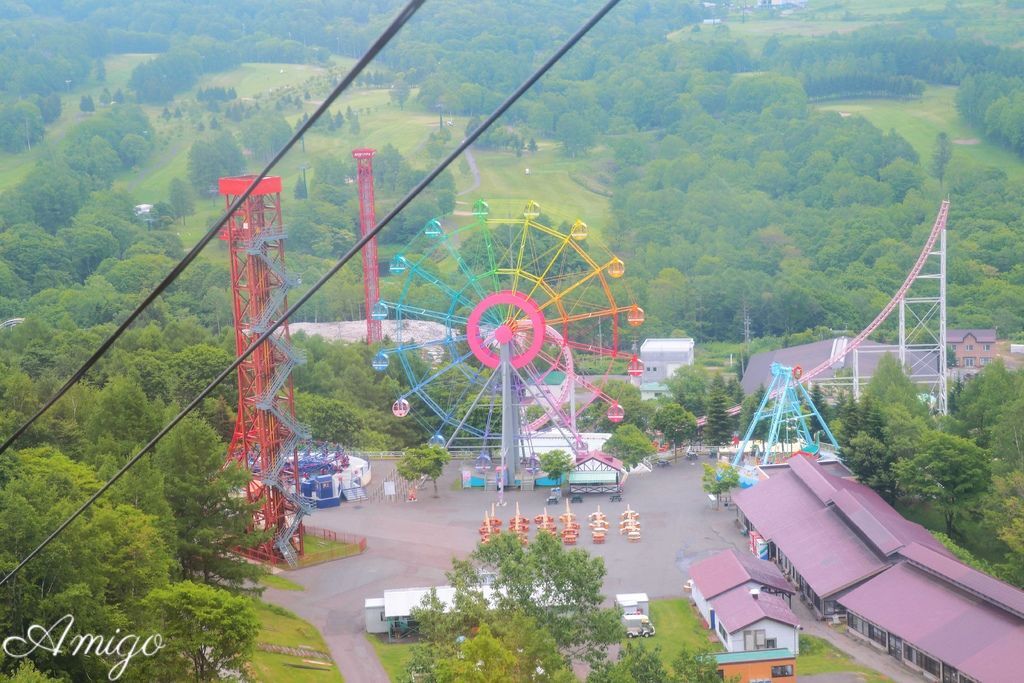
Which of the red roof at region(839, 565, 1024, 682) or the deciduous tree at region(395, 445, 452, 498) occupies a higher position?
the deciduous tree at region(395, 445, 452, 498)

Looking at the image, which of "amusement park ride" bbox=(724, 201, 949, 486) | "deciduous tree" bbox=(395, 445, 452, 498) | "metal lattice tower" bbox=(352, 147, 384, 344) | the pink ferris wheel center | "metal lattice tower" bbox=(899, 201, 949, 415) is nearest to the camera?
"deciduous tree" bbox=(395, 445, 452, 498)

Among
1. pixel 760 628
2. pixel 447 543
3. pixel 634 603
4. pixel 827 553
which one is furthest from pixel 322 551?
pixel 827 553

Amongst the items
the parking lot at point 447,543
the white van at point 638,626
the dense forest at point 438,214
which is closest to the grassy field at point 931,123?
the dense forest at point 438,214

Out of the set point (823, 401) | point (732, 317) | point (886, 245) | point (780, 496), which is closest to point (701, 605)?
point (780, 496)

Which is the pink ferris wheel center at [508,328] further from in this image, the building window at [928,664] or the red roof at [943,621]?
the building window at [928,664]

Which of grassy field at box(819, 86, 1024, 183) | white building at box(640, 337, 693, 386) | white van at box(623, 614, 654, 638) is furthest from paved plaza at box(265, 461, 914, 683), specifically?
grassy field at box(819, 86, 1024, 183)

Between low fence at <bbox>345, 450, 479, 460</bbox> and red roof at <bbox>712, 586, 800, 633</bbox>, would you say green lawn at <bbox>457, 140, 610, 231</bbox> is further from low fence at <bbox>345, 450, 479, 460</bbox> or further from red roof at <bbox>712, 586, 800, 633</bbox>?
red roof at <bbox>712, 586, 800, 633</bbox>

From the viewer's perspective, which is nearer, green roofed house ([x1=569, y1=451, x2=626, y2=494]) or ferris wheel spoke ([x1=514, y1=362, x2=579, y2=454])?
green roofed house ([x1=569, y1=451, x2=626, y2=494])

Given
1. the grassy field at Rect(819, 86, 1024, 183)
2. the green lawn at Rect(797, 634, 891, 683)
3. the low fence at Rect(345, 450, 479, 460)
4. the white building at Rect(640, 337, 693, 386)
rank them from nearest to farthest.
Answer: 1. the green lawn at Rect(797, 634, 891, 683)
2. the low fence at Rect(345, 450, 479, 460)
3. the white building at Rect(640, 337, 693, 386)
4. the grassy field at Rect(819, 86, 1024, 183)
